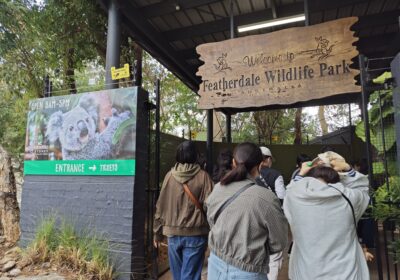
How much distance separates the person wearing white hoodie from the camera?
80.7 inches

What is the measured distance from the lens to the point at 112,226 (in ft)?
12.1

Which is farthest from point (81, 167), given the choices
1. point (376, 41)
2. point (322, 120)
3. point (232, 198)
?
point (322, 120)

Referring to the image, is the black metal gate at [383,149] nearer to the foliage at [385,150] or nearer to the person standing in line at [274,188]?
the foliage at [385,150]

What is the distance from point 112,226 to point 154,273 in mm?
771

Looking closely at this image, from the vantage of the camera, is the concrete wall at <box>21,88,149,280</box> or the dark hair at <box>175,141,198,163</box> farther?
the concrete wall at <box>21,88,149,280</box>

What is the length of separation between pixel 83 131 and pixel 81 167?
1.52ft

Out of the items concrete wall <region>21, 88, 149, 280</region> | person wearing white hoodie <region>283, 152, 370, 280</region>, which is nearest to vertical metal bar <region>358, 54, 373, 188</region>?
person wearing white hoodie <region>283, 152, 370, 280</region>

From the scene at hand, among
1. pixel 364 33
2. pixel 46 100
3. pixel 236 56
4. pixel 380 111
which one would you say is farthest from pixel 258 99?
pixel 364 33

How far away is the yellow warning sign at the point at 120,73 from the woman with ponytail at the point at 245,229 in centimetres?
245

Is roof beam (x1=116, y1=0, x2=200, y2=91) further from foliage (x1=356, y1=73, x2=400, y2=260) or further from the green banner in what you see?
foliage (x1=356, y1=73, x2=400, y2=260)

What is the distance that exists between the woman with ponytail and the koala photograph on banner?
6.49 feet

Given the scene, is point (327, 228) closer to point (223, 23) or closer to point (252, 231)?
point (252, 231)

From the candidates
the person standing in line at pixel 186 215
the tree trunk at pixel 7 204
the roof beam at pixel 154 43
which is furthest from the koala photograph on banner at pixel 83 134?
the roof beam at pixel 154 43

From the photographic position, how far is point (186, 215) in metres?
2.93
